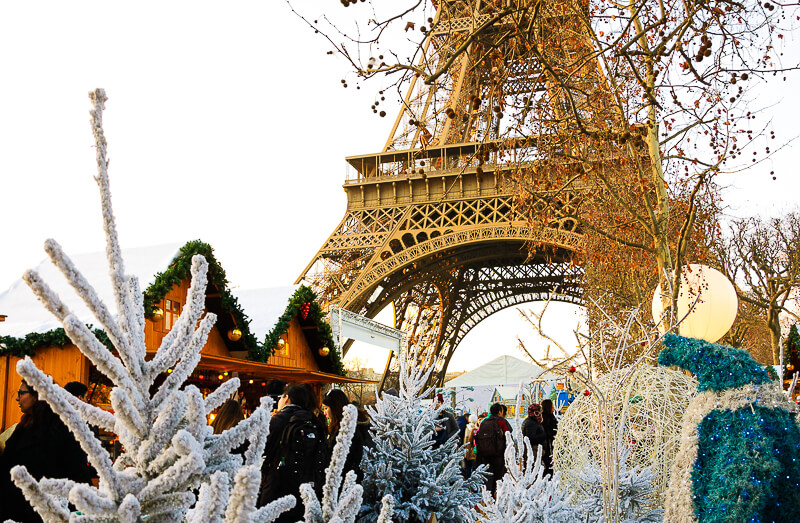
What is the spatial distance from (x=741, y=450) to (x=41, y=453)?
3.96 meters

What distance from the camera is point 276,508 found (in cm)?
122

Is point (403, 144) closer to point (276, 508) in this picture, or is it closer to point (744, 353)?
point (744, 353)

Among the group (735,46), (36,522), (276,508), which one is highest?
(735,46)

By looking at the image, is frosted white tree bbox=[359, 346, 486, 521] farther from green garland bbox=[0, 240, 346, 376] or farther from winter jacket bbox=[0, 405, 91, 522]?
winter jacket bbox=[0, 405, 91, 522]

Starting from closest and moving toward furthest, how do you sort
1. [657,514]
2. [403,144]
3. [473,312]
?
[657,514] → [403,144] → [473,312]

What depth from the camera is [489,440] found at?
9500mm

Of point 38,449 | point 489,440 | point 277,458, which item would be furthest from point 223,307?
point 38,449

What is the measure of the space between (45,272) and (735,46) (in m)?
7.00

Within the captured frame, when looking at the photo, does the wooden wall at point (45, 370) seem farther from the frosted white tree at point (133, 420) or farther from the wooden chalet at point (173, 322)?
the frosted white tree at point (133, 420)

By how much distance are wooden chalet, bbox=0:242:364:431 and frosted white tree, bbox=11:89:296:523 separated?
2.03 m

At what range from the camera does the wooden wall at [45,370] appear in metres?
7.62

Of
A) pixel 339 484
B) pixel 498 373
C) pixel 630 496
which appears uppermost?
pixel 498 373

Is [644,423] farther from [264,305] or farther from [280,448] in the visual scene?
[264,305]

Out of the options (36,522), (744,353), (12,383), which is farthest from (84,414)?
(12,383)
